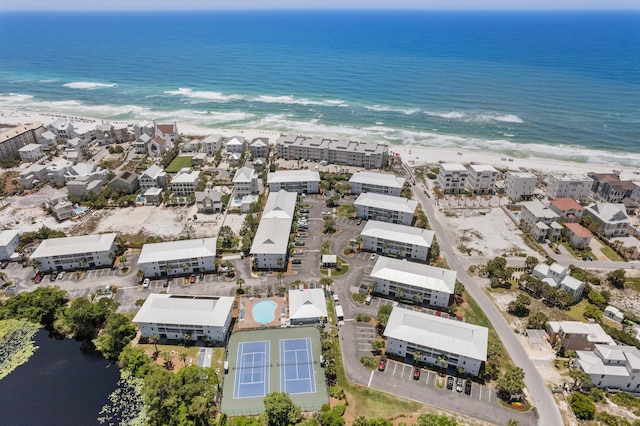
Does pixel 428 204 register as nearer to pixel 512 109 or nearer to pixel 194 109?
pixel 512 109

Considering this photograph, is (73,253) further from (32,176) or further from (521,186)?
(521,186)

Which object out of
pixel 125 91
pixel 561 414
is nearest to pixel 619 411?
pixel 561 414

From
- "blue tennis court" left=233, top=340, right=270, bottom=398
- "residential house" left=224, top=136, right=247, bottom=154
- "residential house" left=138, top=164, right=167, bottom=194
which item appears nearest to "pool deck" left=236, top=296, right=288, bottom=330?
"blue tennis court" left=233, top=340, right=270, bottom=398

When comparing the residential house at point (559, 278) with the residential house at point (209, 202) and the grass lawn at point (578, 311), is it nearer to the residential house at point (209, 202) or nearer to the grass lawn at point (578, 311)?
the grass lawn at point (578, 311)

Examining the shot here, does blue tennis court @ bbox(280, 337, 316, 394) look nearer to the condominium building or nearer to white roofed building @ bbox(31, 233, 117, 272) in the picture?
white roofed building @ bbox(31, 233, 117, 272)

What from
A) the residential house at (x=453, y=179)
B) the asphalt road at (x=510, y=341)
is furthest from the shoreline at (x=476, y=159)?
the asphalt road at (x=510, y=341)

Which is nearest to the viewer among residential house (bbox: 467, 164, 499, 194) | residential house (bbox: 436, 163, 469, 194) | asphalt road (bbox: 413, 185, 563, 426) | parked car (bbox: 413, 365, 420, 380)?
asphalt road (bbox: 413, 185, 563, 426)

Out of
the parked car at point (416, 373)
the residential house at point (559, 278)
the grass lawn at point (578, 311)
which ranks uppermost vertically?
the residential house at point (559, 278)
